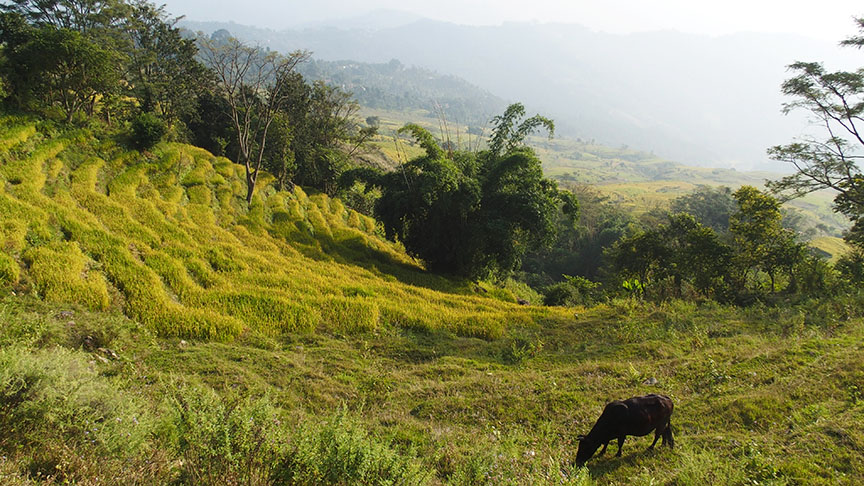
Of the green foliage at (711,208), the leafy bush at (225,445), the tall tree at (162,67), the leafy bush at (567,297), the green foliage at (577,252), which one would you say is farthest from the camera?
the green foliage at (711,208)

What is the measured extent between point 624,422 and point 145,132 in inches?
785

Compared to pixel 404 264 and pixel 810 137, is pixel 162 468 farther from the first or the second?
pixel 810 137

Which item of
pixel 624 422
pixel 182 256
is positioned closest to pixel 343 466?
pixel 624 422

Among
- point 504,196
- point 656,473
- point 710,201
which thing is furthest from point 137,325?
point 710,201

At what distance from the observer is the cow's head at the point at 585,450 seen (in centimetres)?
518

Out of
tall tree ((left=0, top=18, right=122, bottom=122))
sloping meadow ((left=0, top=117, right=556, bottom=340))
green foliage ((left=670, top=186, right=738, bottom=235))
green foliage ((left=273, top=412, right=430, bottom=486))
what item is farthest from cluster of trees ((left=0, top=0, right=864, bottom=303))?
green foliage ((left=670, top=186, right=738, bottom=235))

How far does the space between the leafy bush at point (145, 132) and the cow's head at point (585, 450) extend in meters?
19.6

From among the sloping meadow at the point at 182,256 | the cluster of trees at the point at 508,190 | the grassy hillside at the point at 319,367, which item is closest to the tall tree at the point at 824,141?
the cluster of trees at the point at 508,190

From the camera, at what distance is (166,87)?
91.8 ft

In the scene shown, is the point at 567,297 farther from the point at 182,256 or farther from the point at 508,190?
the point at 182,256

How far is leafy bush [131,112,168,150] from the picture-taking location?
55.6ft

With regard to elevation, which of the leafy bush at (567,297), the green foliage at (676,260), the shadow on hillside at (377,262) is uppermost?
the green foliage at (676,260)

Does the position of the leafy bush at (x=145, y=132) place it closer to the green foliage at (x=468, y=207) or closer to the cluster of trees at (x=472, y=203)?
the cluster of trees at (x=472, y=203)

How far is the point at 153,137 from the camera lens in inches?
678
